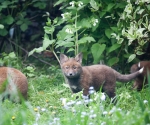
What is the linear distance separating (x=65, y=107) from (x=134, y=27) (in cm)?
278

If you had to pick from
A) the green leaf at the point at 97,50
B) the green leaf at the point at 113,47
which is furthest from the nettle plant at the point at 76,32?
the green leaf at the point at 113,47

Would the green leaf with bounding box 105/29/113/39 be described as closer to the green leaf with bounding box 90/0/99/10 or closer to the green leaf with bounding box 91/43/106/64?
the green leaf with bounding box 91/43/106/64

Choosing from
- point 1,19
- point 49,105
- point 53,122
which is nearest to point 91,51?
point 49,105

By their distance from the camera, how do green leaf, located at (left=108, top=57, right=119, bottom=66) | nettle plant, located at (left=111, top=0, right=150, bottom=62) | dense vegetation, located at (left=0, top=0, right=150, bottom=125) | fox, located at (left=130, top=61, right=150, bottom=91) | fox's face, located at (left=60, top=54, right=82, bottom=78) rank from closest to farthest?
fox's face, located at (left=60, top=54, right=82, bottom=78) → dense vegetation, located at (left=0, top=0, right=150, bottom=125) → nettle plant, located at (left=111, top=0, right=150, bottom=62) → fox, located at (left=130, top=61, right=150, bottom=91) → green leaf, located at (left=108, top=57, right=119, bottom=66)

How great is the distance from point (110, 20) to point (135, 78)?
3.76ft

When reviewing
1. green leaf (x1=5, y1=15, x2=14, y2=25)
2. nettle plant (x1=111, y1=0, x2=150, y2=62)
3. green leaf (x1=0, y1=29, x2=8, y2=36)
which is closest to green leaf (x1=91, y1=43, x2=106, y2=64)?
nettle plant (x1=111, y1=0, x2=150, y2=62)

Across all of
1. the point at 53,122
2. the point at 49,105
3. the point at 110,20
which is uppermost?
the point at 110,20

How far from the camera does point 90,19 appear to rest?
27.0 feet

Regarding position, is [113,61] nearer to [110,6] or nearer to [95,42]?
[95,42]

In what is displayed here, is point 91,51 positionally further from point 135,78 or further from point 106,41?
point 135,78

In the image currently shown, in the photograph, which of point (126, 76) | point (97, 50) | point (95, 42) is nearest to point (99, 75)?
point (126, 76)

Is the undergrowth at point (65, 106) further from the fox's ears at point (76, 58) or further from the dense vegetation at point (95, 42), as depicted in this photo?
the fox's ears at point (76, 58)

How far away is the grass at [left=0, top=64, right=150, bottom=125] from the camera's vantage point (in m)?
4.87

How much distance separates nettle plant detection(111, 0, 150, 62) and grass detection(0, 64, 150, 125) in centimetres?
67
